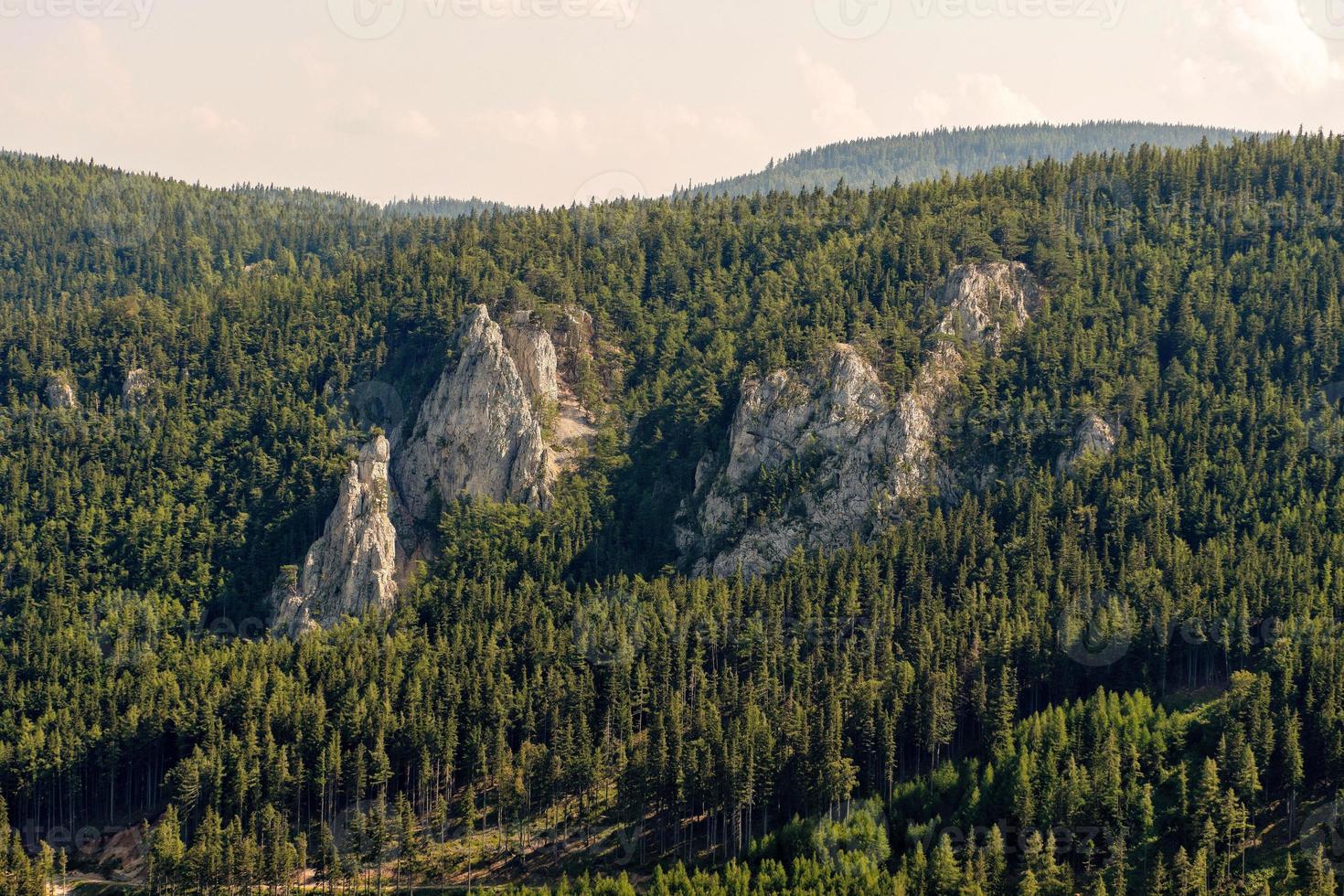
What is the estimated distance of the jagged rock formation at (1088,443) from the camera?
190375 mm

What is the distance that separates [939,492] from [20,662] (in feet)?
395

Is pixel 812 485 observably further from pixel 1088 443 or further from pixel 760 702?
pixel 760 702

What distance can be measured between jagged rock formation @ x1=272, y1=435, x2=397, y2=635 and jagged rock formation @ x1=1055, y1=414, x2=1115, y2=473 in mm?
93352

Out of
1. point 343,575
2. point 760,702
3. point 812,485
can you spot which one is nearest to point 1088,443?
point 812,485

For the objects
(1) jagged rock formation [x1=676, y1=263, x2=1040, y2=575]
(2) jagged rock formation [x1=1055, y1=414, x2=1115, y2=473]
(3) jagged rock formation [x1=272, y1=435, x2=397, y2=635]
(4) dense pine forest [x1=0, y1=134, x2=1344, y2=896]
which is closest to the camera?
(4) dense pine forest [x1=0, y1=134, x2=1344, y2=896]

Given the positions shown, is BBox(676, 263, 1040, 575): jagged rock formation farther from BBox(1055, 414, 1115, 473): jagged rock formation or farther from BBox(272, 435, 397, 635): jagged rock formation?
BBox(272, 435, 397, 635): jagged rock formation

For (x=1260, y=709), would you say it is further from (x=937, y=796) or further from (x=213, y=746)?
(x=213, y=746)

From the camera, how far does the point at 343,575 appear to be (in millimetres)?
192750

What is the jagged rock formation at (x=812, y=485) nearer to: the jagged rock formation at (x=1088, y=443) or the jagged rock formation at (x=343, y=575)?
the jagged rock formation at (x=1088, y=443)

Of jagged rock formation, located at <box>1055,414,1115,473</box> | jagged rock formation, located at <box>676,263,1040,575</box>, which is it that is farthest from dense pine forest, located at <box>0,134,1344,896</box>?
jagged rock formation, located at <box>676,263,1040,575</box>

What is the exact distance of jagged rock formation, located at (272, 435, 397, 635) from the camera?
626 ft

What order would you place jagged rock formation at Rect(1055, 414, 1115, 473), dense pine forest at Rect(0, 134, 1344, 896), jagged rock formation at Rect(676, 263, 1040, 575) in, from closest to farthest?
dense pine forest at Rect(0, 134, 1344, 896)
jagged rock formation at Rect(676, 263, 1040, 575)
jagged rock formation at Rect(1055, 414, 1115, 473)

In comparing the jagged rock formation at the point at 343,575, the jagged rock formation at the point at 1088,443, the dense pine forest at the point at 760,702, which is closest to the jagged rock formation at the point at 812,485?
the dense pine forest at the point at 760,702

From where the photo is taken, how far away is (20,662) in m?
172
